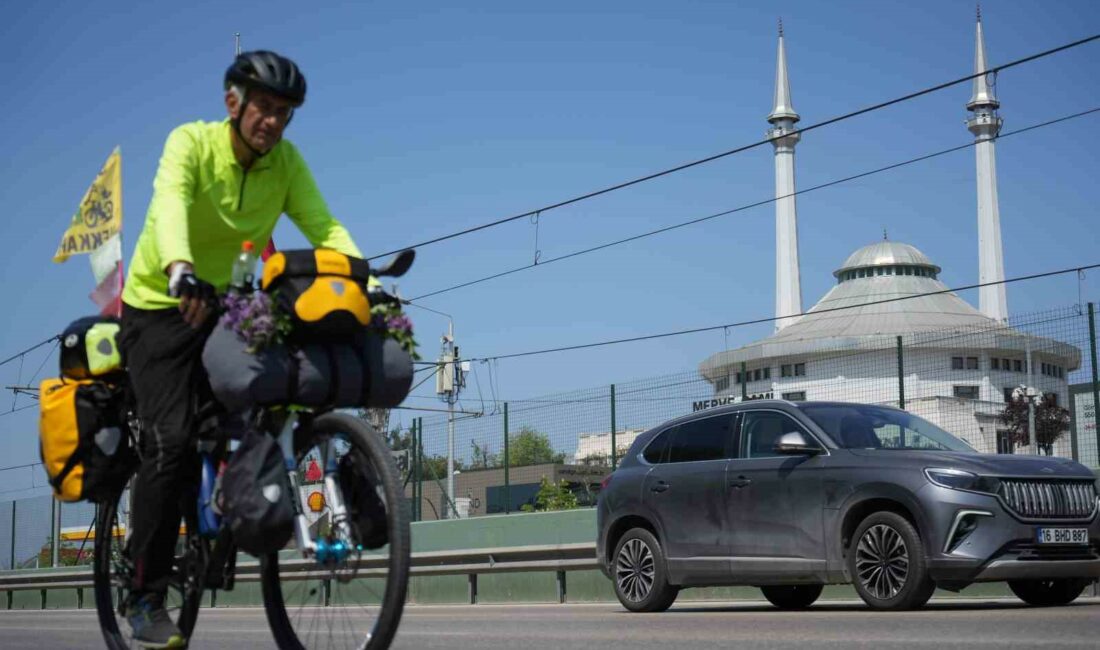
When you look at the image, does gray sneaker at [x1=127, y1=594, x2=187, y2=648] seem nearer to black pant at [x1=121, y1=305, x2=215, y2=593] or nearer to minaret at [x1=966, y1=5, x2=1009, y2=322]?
black pant at [x1=121, y1=305, x2=215, y2=593]

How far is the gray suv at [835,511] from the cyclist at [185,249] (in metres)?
6.52

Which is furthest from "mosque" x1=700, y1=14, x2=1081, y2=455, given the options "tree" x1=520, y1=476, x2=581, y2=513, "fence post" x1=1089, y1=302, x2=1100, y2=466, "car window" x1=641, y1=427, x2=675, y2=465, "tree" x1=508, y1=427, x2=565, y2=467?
"car window" x1=641, y1=427, x2=675, y2=465

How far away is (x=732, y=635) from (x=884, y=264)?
14910 centimetres

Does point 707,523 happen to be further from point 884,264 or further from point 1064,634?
point 884,264

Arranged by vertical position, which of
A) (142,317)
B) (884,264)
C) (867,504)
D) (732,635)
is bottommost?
(732,635)

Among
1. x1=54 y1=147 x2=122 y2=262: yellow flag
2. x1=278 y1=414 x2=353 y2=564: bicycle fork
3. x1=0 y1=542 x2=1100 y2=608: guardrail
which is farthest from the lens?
x1=0 y1=542 x2=1100 y2=608: guardrail

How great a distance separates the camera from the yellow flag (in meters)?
9.61

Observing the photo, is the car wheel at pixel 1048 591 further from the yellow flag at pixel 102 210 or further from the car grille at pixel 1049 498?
the yellow flag at pixel 102 210

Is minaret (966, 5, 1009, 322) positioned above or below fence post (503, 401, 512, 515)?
above

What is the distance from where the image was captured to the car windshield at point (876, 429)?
37.8 feet

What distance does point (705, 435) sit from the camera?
12602 mm

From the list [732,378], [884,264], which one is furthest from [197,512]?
[884,264]

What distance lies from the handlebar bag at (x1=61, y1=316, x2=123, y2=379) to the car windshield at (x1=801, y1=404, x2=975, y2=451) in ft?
23.7

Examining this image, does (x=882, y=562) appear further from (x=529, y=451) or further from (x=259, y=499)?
(x=529, y=451)
